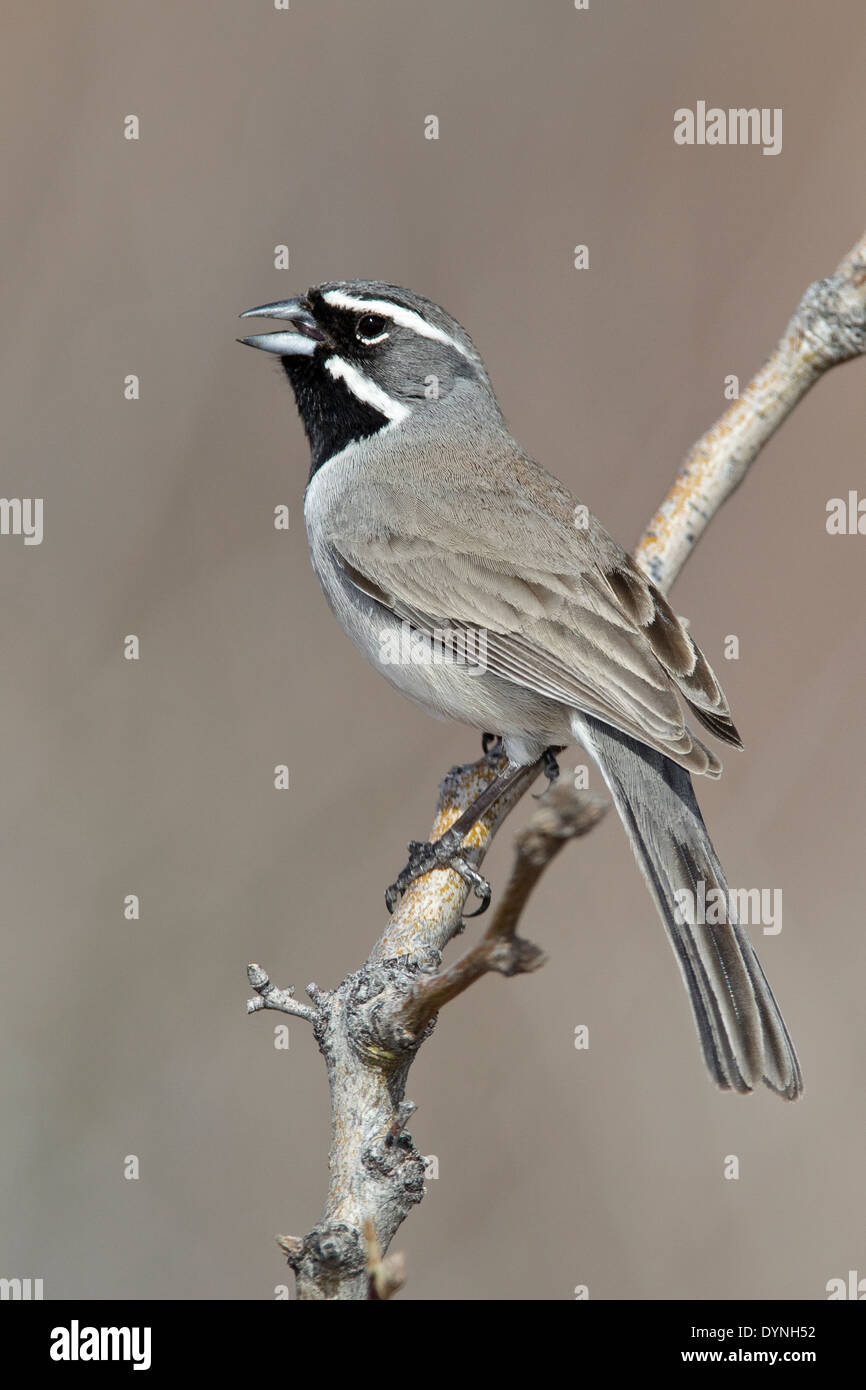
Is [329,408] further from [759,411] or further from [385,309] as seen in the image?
[759,411]

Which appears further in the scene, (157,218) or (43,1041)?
(157,218)

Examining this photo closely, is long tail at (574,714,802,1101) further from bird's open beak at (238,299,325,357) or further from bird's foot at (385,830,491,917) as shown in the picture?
bird's open beak at (238,299,325,357)

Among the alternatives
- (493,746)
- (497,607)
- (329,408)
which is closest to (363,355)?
(329,408)

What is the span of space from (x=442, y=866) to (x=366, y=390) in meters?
2.20

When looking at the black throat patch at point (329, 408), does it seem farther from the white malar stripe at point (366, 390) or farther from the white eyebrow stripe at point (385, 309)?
the white eyebrow stripe at point (385, 309)

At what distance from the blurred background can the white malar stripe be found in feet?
1.27

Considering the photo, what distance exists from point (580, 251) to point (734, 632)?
2506 mm

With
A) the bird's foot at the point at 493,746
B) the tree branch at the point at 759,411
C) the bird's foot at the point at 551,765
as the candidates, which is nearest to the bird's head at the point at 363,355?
the tree branch at the point at 759,411

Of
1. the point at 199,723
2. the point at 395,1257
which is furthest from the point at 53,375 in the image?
the point at 395,1257

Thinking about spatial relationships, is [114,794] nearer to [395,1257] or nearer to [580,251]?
[580,251]

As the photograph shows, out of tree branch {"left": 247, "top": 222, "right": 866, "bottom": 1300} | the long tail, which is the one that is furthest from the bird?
tree branch {"left": 247, "top": 222, "right": 866, "bottom": 1300}

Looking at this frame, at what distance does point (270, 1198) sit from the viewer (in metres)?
6.64

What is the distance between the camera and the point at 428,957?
4.30 m

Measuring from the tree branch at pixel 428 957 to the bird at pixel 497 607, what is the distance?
269 mm
